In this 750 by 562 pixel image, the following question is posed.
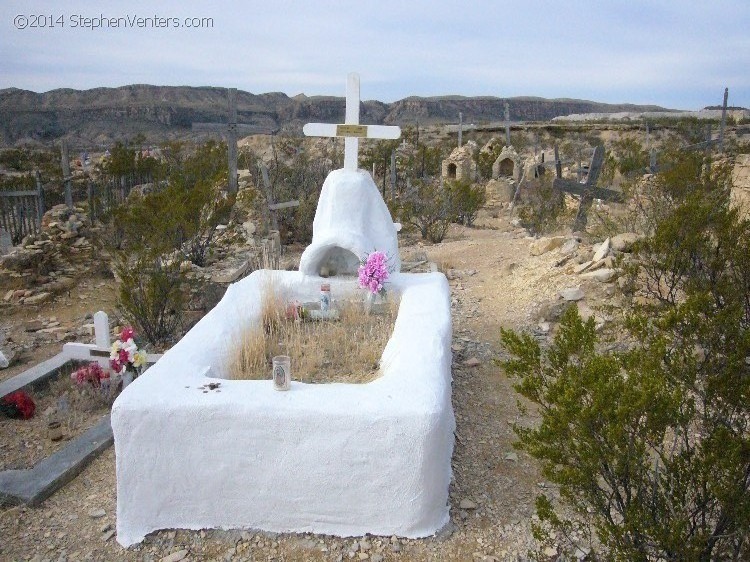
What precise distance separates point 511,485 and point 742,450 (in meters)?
1.70

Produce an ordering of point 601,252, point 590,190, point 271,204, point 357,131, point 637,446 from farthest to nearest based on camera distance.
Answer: point 271,204 → point 590,190 → point 601,252 → point 357,131 → point 637,446

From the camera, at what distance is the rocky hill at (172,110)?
43.4 m

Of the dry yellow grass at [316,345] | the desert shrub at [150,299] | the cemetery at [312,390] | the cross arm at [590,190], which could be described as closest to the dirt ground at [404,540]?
the cemetery at [312,390]

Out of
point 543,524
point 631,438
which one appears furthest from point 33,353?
point 631,438

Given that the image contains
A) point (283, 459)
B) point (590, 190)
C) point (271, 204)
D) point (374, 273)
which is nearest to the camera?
point (283, 459)

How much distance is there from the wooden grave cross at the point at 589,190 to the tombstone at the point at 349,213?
618cm

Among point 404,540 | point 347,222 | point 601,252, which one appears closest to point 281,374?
point 404,540

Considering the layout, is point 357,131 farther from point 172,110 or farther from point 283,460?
point 172,110

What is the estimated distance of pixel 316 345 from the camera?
481cm

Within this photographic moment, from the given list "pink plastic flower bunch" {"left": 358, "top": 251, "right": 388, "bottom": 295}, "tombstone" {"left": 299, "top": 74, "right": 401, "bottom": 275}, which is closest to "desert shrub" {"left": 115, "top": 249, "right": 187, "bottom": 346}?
"tombstone" {"left": 299, "top": 74, "right": 401, "bottom": 275}

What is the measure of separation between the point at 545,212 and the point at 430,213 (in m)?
2.56

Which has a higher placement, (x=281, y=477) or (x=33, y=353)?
(x=281, y=477)

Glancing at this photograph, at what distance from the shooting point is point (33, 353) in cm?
659

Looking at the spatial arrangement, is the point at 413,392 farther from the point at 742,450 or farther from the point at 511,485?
the point at 742,450
